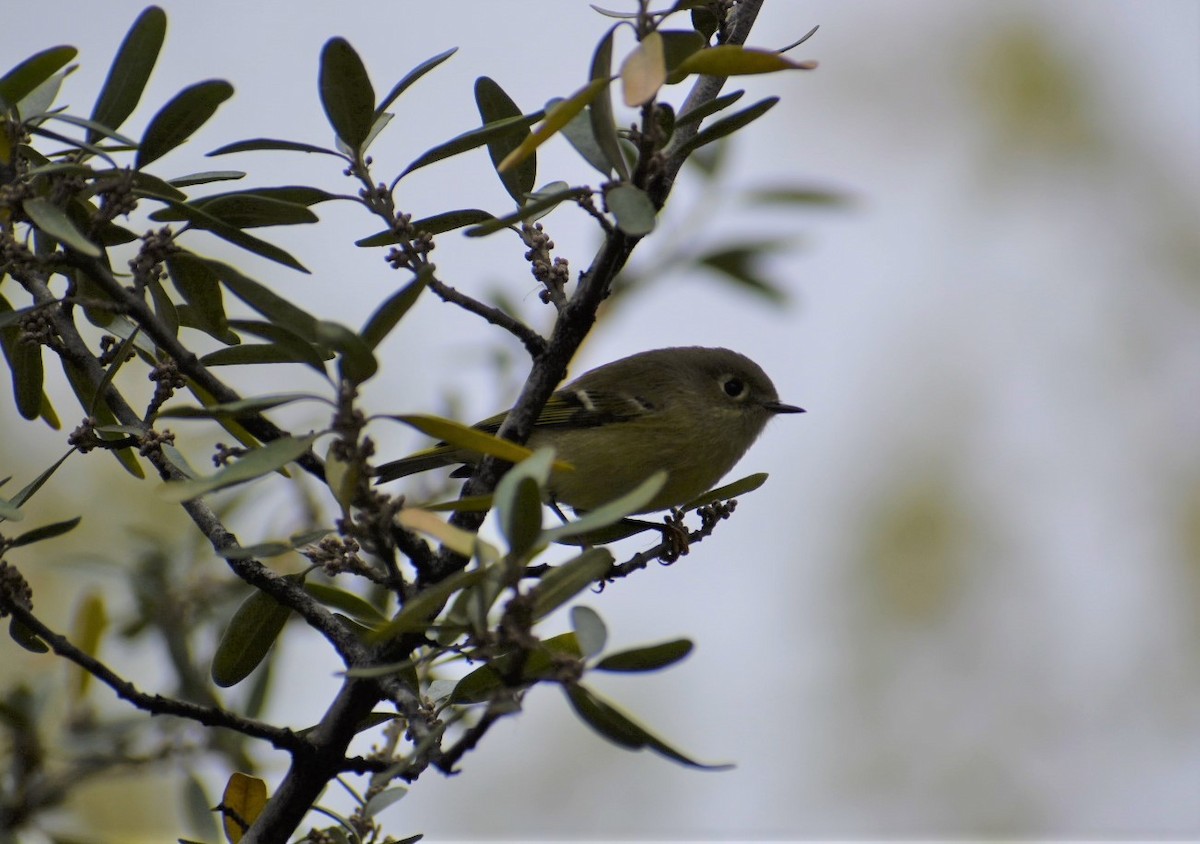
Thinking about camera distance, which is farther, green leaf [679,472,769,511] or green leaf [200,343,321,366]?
green leaf [679,472,769,511]

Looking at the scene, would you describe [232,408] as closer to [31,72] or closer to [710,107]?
[31,72]

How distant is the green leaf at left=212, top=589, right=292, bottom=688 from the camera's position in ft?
5.86

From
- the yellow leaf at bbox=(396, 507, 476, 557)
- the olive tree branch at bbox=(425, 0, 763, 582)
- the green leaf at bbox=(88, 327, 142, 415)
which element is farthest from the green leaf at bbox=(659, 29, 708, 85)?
the green leaf at bbox=(88, 327, 142, 415)

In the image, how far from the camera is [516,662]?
1.32 m

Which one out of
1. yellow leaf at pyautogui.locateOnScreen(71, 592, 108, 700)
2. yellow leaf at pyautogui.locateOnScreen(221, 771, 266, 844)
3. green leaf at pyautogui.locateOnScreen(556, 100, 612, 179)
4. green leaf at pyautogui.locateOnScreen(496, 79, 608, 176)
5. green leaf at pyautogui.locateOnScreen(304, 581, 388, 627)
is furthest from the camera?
yellow leaf at pyautogui.locateOnScreen(71, 592, 108, 700)

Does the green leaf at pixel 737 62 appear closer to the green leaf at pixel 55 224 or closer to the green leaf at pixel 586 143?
the green leaf at pixel 586 143

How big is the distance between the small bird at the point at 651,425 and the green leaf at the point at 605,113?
1656 millimetres

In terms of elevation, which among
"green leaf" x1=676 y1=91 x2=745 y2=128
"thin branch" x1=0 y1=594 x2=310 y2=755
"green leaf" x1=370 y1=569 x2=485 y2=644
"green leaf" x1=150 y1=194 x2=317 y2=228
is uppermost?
"green leaf" x1=676 y1=91 x2=745 y2=128

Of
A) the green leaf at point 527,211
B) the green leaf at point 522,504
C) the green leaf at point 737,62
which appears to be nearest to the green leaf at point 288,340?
the green leaf at point 527,211

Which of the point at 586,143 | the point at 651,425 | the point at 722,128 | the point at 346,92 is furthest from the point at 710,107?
the point at 651,425

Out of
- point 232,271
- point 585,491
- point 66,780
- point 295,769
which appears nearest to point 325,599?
point 295,769

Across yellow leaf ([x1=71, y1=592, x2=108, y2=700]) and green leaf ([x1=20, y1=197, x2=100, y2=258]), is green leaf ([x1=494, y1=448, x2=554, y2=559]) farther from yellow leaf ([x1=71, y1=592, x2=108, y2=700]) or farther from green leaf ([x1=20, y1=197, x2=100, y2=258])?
yellow leaf ([x1=71, y1=592, x2=108, y2=700])

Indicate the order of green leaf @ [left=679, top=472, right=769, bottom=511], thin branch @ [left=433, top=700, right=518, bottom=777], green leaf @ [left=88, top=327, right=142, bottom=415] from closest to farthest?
1. thin branch @ [left=433, top=700, right=518, bottom=777]
2. green leaf @ [left=88, top=327, right=142, bottom=415]
3. green leaf @ [left=679, top=472, right=769, bottom=511]

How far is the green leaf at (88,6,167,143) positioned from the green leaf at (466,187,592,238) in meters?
0.58
